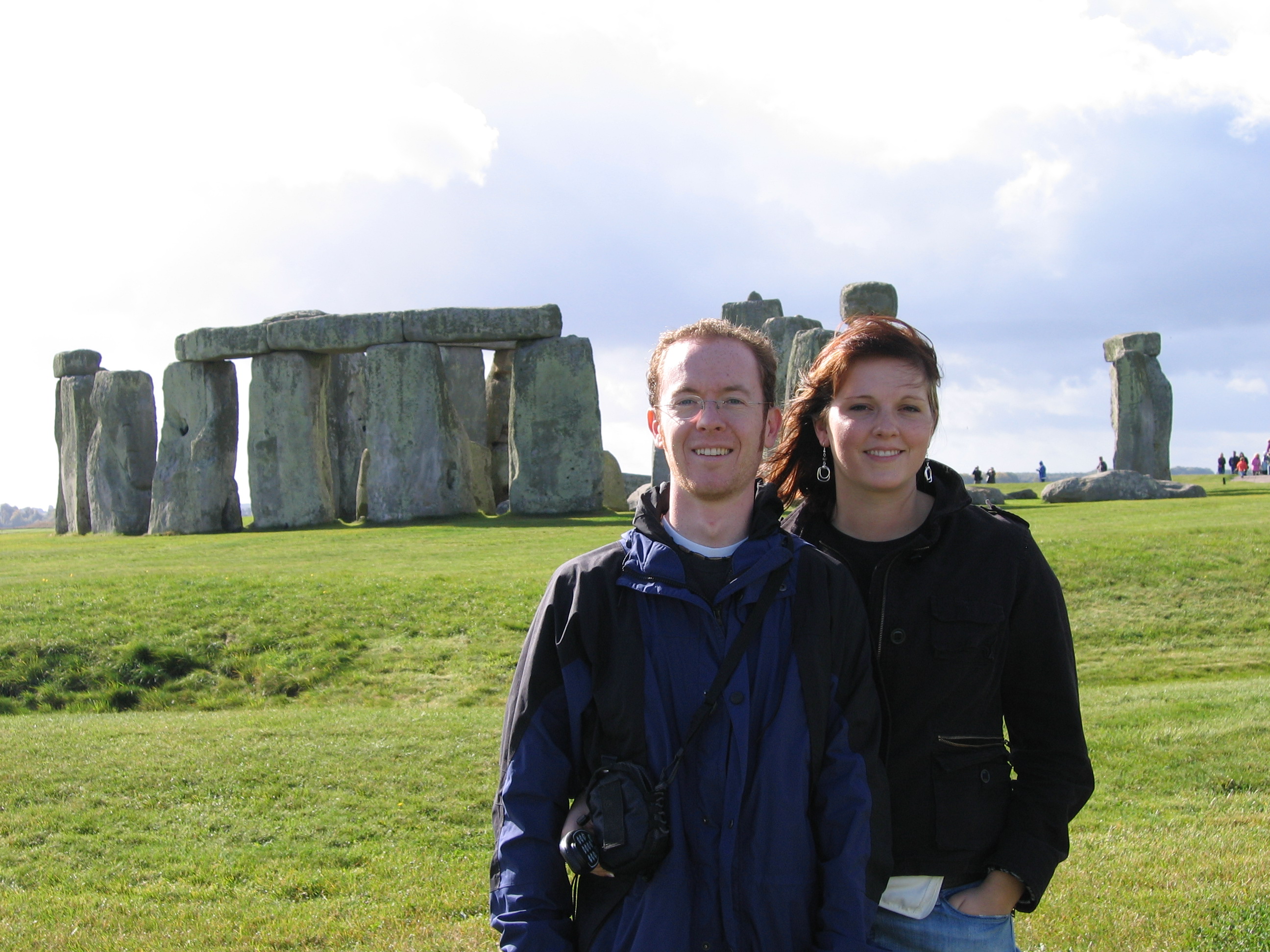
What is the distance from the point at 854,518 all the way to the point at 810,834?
81cm

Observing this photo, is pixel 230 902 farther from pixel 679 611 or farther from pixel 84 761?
pixel 679 611

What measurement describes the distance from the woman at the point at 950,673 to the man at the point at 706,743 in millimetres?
163

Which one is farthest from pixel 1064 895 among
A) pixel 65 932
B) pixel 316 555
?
pixel 316 555

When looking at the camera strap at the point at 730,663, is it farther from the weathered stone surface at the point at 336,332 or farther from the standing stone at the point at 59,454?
the standing stone at the point at 59,454

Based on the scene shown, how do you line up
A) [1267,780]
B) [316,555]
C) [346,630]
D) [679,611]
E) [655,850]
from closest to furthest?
[655,850], [679,611], [1267,780], [346,630], [316,555]

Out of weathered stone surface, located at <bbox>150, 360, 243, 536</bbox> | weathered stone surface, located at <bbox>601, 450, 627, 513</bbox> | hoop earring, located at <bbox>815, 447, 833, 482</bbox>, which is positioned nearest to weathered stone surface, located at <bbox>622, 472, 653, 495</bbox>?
weathered stone surface, located at <bbox>601, 450, 627, 513</bbox>

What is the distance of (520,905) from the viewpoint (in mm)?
2350

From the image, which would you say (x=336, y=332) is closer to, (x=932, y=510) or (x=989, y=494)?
(x=989, y=494)

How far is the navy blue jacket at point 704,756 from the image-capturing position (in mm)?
2342

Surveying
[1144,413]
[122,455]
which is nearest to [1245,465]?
[1144,413]

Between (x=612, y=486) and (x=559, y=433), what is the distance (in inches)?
155

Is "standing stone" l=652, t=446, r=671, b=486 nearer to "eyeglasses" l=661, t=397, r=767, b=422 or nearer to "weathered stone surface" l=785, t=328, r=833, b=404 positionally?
"weathered stone surface" l=785, t=328, r=833, b=404

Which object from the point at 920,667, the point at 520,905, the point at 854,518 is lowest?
the point at 520,905

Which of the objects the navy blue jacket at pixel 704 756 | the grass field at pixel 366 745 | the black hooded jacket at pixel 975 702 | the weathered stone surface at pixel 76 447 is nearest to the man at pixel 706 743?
the navy blue jacket at pixel 704 756
